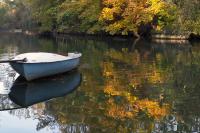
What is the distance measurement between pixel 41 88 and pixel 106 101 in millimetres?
4203

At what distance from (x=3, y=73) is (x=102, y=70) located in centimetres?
561

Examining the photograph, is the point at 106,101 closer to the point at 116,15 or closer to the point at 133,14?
the point at 133,14

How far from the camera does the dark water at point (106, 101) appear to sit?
12.3 metres

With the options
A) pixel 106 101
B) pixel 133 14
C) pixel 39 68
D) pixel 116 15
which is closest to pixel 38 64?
pixel 39 68

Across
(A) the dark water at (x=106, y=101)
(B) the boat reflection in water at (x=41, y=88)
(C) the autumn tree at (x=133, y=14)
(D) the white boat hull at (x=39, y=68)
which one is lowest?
(B) the boat reflection in water at (x=41, y=88)

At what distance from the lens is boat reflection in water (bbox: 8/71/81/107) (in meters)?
16.4

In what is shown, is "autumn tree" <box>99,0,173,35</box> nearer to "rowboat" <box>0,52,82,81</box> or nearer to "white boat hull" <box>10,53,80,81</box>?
"white boat hull" <box>10,53,80,81</box>

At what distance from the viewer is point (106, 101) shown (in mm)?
15391

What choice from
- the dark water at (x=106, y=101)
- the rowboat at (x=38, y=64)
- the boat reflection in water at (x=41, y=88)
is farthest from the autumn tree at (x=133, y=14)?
the rowboat at (x=38, y=64)

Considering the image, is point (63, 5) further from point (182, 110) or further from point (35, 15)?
point (182, 110)

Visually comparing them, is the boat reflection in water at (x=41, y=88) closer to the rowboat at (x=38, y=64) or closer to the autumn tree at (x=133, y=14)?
the rowboat at (x=38, y=64)

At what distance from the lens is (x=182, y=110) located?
13.7 metres


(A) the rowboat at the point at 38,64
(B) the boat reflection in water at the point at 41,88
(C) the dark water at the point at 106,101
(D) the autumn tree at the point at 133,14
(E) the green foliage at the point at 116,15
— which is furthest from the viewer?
(D) the autumn tree at the point at 133,14

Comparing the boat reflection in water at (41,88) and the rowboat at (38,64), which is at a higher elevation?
the rowboat at (38,64)
